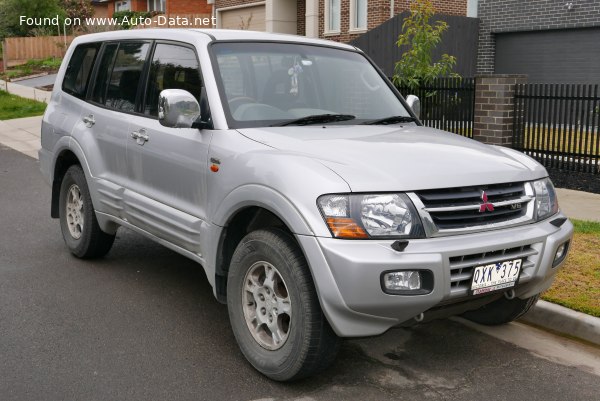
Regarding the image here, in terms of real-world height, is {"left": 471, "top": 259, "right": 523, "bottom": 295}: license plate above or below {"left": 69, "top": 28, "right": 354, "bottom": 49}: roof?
below

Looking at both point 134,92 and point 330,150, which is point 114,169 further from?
point 330,150

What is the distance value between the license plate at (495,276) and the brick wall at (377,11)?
19201 millimetres

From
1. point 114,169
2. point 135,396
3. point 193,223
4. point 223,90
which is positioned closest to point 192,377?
point 135,396

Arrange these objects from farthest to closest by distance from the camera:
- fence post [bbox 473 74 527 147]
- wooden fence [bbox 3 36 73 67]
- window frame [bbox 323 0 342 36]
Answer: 1. wooden fence [bbox 3 36 73 67]
2. window frame [bbox 323 0 342 36]
3. fence post [bbox 473 74 527 147]

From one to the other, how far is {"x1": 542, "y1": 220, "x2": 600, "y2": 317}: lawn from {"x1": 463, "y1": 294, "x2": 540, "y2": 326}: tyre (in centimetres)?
52

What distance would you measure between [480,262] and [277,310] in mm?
1140

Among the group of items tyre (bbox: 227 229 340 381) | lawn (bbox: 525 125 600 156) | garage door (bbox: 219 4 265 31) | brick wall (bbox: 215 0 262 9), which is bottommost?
tyre (bbox: 227 229 340 381)

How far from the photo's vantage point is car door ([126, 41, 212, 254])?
4.75 metres

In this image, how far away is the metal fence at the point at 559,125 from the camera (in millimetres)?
10188

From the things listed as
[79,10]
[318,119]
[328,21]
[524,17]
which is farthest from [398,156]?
[79,10]

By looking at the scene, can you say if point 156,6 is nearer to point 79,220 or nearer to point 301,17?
point 301,17

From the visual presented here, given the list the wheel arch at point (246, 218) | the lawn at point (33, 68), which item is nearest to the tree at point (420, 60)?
the wheel arch at point (246, 218)

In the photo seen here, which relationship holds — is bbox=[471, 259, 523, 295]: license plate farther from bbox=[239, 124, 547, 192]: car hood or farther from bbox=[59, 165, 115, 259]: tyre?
bbox=[59, 165, 115, 259]: tyre

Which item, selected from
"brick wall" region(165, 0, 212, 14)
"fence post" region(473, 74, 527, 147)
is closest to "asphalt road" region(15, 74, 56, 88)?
"brick wall" region(165, 0, 212, 14)
